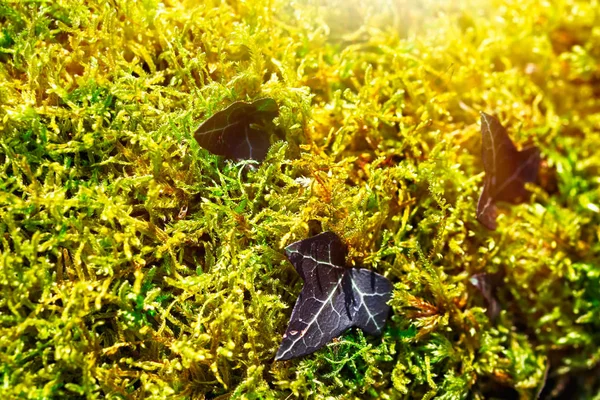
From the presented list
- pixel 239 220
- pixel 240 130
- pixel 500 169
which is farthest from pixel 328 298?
pixel 500 169

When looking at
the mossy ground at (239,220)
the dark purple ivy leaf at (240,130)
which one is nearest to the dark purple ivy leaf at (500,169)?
the mossy ground at (239,220)

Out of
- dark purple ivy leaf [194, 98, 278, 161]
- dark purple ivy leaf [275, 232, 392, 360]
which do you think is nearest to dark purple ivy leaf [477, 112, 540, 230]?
dark purple ivy leaf [275, 232, 392, 360]

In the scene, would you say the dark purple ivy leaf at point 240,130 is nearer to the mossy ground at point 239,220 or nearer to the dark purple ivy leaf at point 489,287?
the mossy ground at point 239,220

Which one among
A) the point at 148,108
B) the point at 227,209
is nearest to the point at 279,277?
the point at 227,209

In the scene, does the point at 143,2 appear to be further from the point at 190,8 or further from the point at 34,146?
the point at 34,146

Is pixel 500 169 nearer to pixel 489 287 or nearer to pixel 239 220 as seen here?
pixel 489 287

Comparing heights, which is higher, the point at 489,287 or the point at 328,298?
the point at 328,298
